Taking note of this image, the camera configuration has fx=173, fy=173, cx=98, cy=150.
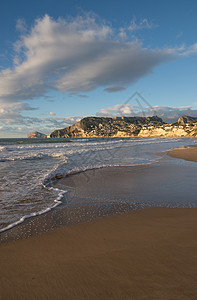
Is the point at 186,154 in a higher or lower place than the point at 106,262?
higher

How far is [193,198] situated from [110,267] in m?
3.93

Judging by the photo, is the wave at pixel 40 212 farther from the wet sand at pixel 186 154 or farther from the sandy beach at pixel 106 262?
the wet sand at pixel 186 154

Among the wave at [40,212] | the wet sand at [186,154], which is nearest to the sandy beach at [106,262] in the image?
the wave at [40,212]

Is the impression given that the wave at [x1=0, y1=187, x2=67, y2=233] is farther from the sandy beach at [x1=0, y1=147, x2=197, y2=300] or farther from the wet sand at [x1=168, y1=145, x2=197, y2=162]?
the wet sand at [x1=168, y1=145, x2=197, y2=162]

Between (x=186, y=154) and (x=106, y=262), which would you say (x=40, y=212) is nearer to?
(x=106, y=262)

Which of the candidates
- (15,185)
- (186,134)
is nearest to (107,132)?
(186,134)

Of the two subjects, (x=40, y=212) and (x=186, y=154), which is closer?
(x=40, y=212)

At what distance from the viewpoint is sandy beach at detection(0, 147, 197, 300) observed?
6.50 ft

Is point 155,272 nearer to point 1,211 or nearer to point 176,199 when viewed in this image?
point 176,199

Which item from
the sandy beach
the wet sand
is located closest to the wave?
the sandy beach

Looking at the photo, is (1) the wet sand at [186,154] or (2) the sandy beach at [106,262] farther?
(1) the wet sand at [186,154]

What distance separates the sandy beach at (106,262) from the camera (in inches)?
78.0

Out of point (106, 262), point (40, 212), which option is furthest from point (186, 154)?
point (106, 262)

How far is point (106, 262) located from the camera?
2455mm
